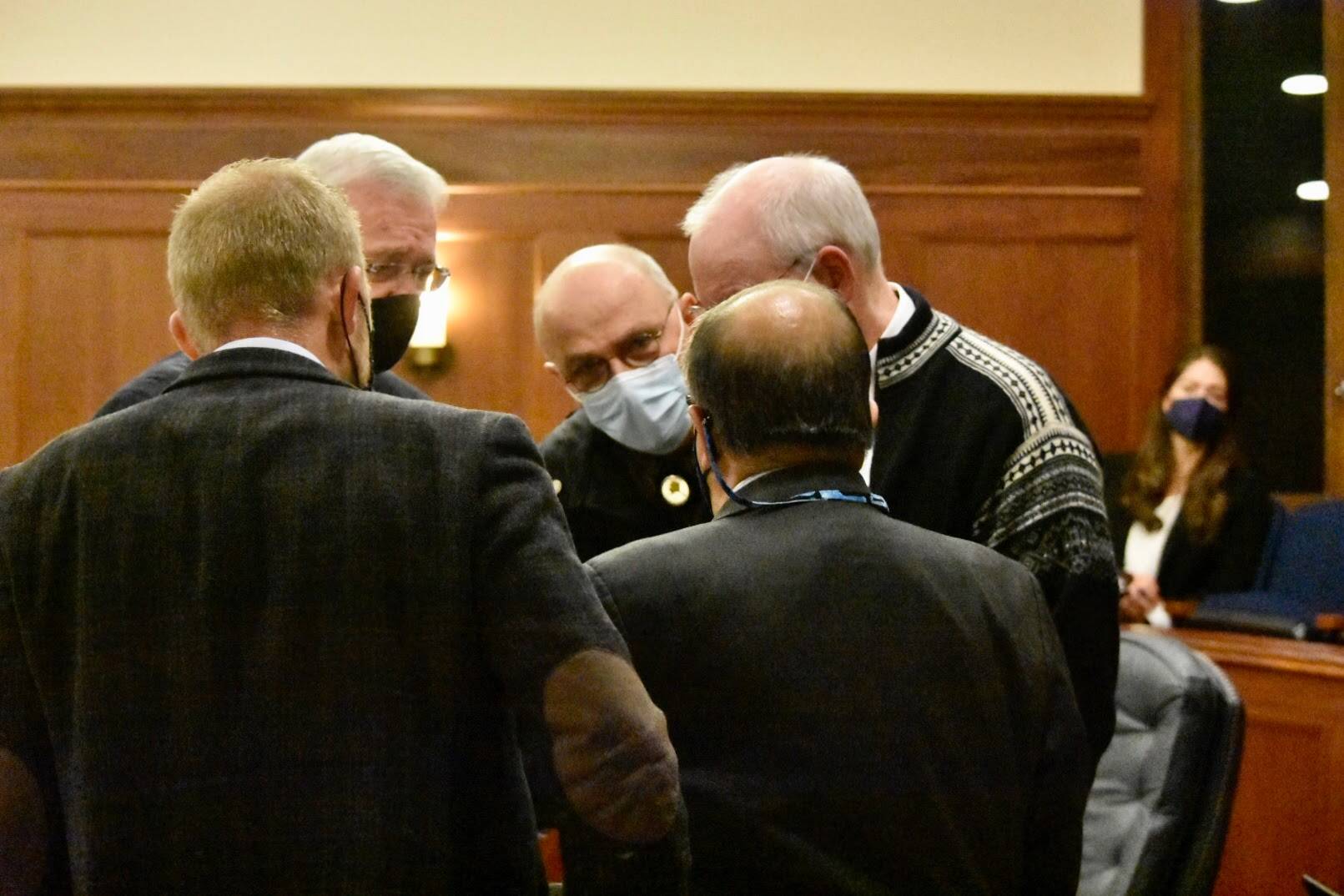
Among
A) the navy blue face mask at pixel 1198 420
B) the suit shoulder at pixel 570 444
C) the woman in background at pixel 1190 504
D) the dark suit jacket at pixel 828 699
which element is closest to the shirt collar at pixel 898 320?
the dark suit jacket at pixel 828 699

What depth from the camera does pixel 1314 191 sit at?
17.5ft

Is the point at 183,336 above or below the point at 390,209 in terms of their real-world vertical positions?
below

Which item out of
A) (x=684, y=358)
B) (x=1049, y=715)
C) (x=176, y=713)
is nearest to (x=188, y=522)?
(x=176, y=713)

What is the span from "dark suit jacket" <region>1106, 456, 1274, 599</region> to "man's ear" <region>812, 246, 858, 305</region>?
2789mm

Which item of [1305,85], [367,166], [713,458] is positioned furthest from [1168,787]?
[1305,85]

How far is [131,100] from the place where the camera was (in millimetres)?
5285

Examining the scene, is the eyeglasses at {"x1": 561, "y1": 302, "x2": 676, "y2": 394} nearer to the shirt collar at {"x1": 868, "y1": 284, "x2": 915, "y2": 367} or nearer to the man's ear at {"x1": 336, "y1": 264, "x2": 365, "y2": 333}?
the shirt collar at {"x1": 868, "y1": 284, "x2": 915, "y2": 367}

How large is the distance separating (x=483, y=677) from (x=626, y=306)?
143cm

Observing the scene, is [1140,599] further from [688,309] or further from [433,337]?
[688,309]

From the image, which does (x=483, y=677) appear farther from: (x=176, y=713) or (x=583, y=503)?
(x=583, y=503)

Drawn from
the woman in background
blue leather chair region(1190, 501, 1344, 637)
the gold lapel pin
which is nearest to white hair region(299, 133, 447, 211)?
the gold lapel pin

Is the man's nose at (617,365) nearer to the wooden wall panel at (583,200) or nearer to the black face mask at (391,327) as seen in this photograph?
the black face mask at (391,327)

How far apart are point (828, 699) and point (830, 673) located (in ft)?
0.08

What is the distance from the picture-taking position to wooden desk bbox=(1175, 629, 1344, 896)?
3420mm
